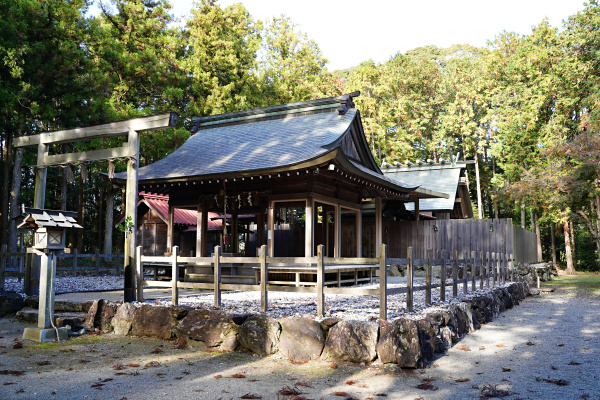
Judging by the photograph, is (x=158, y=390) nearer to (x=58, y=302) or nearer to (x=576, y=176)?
(x=58, y=302)

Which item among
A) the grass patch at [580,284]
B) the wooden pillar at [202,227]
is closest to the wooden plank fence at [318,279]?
the wooden pillar at [202,227]

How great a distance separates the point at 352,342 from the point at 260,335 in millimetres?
1448

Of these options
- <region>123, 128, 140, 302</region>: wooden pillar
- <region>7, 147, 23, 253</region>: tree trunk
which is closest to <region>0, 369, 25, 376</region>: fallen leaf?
<region>123, 128, 140, 302</region>: wooden pillar

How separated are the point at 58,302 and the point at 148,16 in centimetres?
2352

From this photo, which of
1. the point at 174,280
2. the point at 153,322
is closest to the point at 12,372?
the point at 153,322

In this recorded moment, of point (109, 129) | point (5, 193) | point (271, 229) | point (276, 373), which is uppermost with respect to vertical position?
point (109, 129)

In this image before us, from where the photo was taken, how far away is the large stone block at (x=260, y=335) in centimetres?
690

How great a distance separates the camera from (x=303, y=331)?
6.69 metres

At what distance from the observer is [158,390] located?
17.1 ft

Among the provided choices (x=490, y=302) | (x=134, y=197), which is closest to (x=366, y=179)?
(x=490, y=302)

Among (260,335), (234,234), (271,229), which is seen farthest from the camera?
(234,234)

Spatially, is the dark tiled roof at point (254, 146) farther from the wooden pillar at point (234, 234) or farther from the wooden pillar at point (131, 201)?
the wooden pillar at point (131, 201)

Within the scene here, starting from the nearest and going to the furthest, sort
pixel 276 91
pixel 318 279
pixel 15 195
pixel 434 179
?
pixel 318 279
pixel 15 195
pixel 434 179
pixel 276 91

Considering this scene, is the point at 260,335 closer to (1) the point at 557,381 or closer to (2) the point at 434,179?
(1) the point at 557,381
